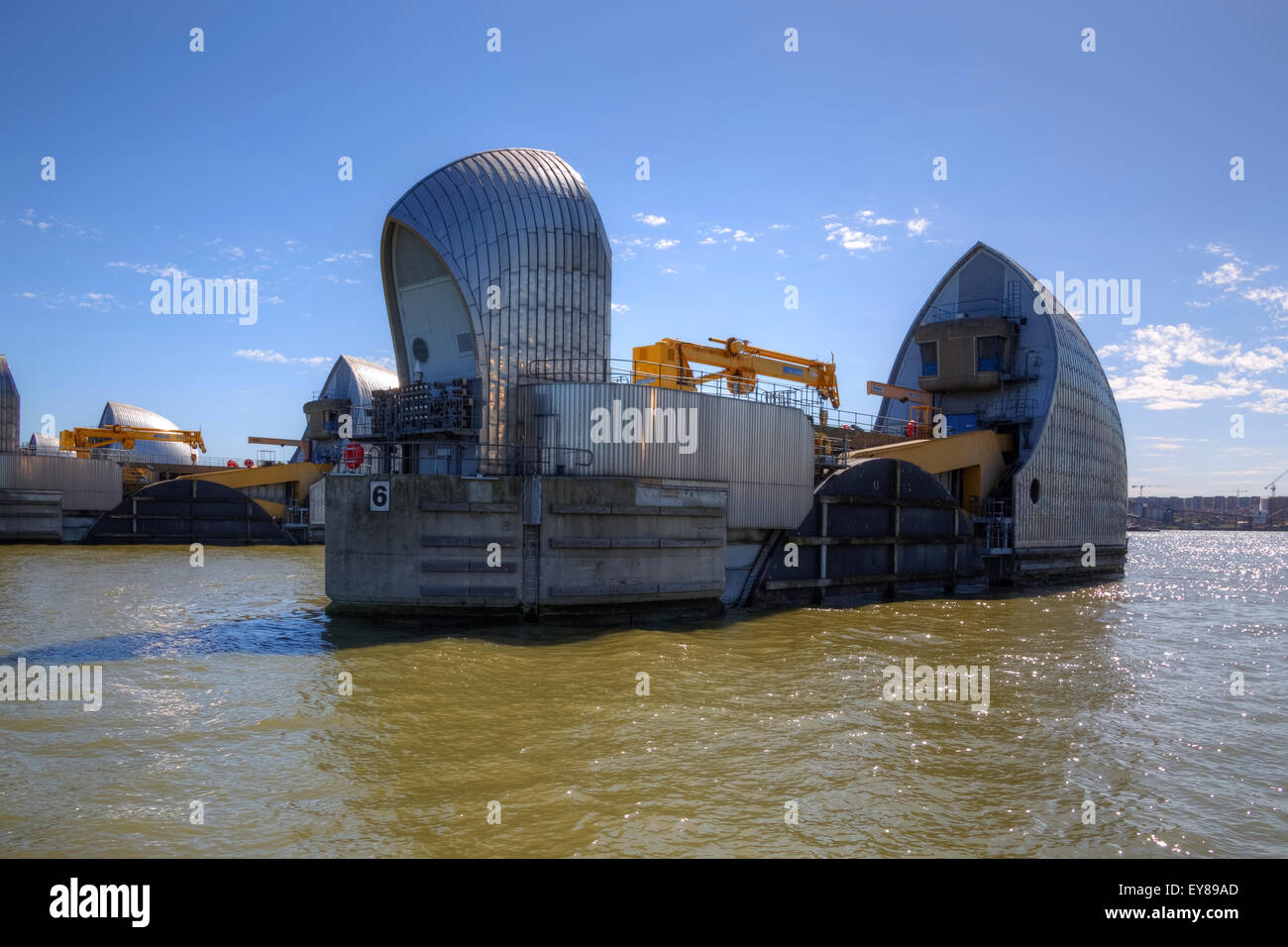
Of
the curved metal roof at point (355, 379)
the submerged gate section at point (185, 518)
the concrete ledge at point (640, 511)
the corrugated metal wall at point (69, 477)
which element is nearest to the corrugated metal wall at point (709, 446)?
the concrete ledge at point (640, 511)

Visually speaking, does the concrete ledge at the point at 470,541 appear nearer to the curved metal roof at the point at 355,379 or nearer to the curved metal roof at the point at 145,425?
the curved metal roof at the point at 355,379

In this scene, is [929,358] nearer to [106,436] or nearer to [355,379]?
[355,379]

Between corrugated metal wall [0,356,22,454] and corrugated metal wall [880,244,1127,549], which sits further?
corrugated metal wall [0,356,22,454]

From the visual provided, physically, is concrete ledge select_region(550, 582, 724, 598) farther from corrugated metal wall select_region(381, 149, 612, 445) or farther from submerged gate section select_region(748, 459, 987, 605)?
corrugated metal wall select_region(381, 149, 612, 445)

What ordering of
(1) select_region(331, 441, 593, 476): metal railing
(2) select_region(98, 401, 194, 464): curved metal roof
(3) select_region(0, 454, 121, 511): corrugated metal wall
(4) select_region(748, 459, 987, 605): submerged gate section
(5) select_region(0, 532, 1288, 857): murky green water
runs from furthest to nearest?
(2) select_region(98, 401, 194, 464): curved metal roof
(3) select_region(0, 454, 121, 511): corrugated metal wall
(4) select_region(748, 459, 987, 605): submerged gate section
(1) select_region(331, 441, 593, 476): metal railing
(5) select_region(0, 532, 1288, 857): murky green water

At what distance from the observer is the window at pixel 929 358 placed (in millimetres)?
41375

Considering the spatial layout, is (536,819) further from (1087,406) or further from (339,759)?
(1087,406)

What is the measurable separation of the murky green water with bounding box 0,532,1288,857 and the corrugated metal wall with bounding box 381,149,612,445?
7.44 metres

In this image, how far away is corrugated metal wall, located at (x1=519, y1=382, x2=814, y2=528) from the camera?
2044cm

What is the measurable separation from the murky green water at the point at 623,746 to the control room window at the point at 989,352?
2219 centimetres

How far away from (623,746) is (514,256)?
14.5m

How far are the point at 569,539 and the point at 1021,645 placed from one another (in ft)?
36.0

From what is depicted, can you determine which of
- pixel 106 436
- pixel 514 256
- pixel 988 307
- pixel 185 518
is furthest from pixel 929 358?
pixel 106 436

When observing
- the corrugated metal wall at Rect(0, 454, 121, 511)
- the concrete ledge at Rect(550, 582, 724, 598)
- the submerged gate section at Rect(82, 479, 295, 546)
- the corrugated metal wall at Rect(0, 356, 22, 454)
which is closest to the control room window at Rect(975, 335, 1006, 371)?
the concrete ledge at Rect(550, 582, 724, 598)
